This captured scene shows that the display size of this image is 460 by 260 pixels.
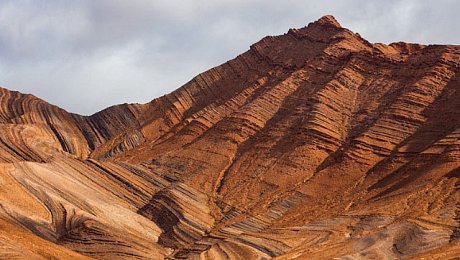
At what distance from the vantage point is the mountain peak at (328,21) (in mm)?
87200

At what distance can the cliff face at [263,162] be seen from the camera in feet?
152

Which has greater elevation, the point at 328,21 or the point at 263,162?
the point at 328,21

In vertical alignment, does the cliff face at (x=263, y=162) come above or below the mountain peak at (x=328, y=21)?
below

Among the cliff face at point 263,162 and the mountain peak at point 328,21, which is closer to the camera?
the cliff face at point 263,162

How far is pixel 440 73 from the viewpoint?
69.9m

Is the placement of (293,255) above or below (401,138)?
below

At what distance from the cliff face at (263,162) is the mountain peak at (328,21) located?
0.33m

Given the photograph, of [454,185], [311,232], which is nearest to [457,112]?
[454,185]

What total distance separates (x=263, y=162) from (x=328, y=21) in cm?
3123

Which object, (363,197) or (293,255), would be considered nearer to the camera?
(293,255)

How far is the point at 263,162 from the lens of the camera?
63.2m

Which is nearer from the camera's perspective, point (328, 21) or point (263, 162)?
point (263, 162)

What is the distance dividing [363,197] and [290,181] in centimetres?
708

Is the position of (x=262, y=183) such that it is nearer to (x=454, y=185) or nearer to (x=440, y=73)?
(x=454, y=185)
